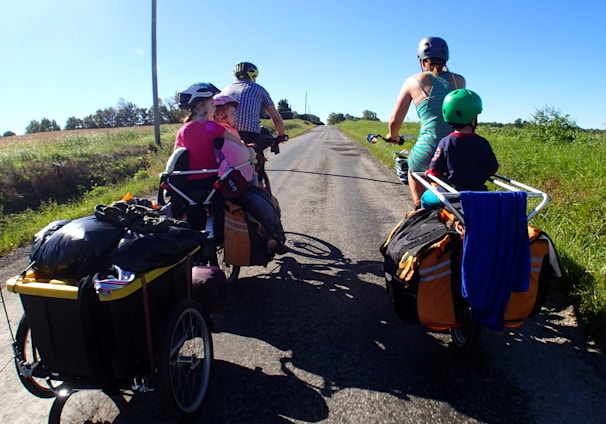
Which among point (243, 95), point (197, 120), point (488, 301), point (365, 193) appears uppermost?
point (243, 95)

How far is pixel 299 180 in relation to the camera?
34.5ft

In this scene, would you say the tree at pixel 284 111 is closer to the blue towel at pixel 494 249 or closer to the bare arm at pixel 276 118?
the bare arm at pixel 276 118

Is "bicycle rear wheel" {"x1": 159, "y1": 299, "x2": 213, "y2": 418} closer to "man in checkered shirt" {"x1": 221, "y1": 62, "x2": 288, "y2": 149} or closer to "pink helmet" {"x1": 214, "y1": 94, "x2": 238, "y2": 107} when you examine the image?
"pink helmet" {"x1": 214, "y1": 94, "x2": 238, "y2": 107}

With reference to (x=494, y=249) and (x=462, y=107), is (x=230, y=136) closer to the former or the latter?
(x=462, y=107)

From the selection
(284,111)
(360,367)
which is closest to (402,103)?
(360,367)

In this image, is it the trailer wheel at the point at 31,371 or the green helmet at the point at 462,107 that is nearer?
the trailer wheel at the point at 31,371

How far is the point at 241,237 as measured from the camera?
350 centimetres

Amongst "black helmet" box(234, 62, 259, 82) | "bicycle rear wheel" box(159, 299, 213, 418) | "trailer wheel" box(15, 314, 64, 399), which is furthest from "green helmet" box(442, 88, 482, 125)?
"trailer wheel" box(15, 314, 64, 399)

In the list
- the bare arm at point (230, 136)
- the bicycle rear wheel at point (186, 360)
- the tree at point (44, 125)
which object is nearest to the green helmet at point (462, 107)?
the bare arm at point (230, 136)

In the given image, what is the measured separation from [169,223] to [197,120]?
4.76 feet

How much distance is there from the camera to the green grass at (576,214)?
3.25 metres

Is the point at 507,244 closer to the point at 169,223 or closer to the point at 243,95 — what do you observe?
the point at 169,223

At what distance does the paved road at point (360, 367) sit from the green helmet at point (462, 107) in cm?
169

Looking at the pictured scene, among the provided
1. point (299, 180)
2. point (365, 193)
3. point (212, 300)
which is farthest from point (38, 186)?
point (212, 300)
